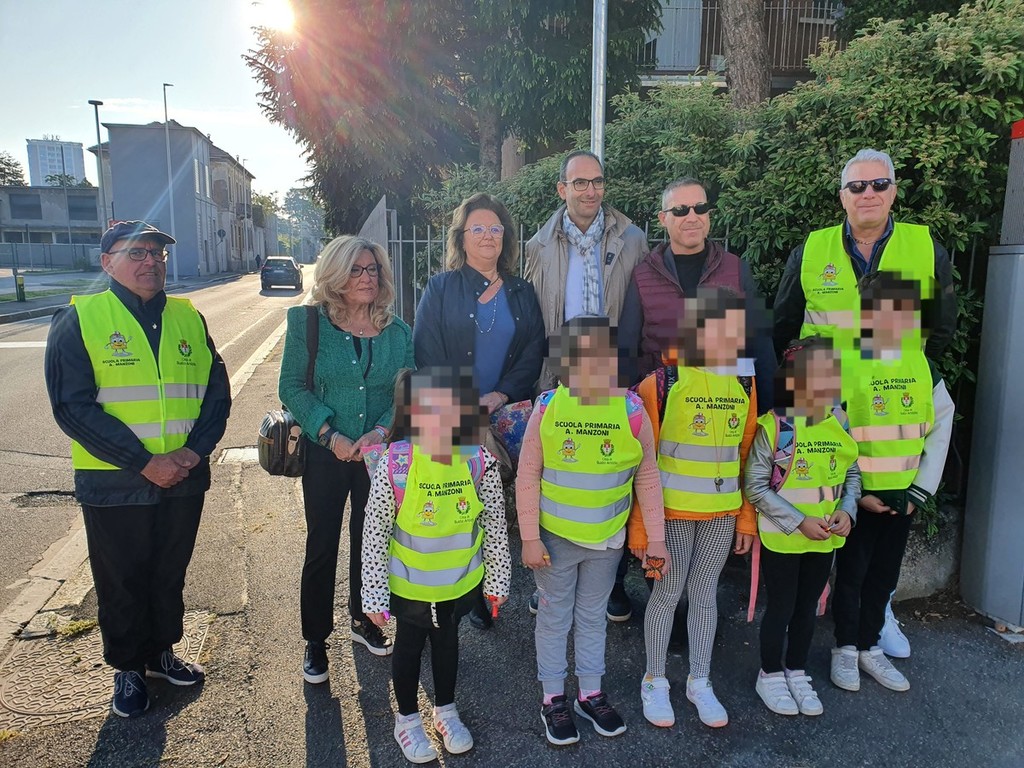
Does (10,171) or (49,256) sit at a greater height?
(10,171)

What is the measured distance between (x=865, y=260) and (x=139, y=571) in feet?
11.0

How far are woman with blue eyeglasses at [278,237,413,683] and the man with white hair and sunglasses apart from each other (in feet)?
6.04

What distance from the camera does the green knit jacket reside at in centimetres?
287

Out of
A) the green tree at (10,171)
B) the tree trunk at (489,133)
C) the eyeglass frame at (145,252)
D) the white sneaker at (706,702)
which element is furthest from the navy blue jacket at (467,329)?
the green tree at (10,171)

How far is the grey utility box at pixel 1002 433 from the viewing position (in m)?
3.34

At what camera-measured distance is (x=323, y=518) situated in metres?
2.92

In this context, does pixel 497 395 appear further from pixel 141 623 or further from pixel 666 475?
pixel 141 623

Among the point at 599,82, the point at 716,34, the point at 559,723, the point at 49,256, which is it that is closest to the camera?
the point at 559,723

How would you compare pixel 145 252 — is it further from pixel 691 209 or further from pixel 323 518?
pixel 691 209

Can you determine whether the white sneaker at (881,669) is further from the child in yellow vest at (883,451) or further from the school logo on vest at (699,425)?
the school logo on vest at (699,425)

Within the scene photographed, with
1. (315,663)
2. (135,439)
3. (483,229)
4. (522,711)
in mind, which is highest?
(483,229)

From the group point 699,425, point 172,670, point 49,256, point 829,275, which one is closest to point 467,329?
point 699,425

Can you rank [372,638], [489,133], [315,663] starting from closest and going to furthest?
[315,663] < [372,638] < [489,133]

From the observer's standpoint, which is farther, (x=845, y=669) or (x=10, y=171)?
(x=10, y=171)
